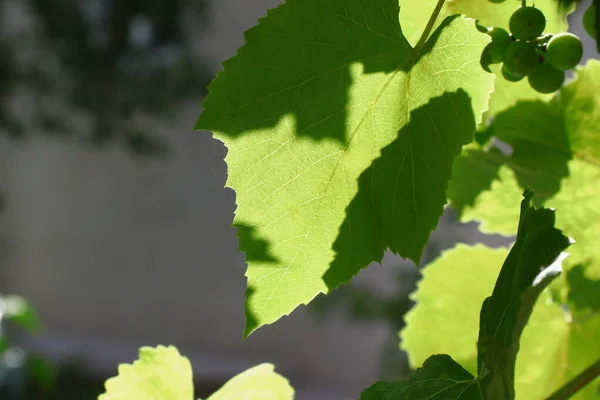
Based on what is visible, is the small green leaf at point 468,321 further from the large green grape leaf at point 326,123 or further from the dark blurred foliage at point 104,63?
the dark blurred foliage at point 104,63

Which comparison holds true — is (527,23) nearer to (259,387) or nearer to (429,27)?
(429,27)

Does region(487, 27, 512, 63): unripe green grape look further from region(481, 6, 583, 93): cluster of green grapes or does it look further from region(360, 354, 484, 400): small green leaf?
region(360, 354, 484, 400): small green leaf

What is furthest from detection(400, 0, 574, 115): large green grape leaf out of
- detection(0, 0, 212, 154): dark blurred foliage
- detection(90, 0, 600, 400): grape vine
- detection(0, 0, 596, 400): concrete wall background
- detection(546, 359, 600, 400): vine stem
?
detection(0, 0, 596, 400): concrete wall background

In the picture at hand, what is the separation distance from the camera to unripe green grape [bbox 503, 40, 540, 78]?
270 mm

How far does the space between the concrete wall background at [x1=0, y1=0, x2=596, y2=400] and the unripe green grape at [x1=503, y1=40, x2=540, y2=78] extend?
464 cm

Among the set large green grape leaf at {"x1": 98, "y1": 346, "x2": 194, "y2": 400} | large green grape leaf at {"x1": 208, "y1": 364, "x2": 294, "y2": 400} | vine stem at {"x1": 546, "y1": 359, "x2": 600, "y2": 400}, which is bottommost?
vine stem at {"x1": 546, "y1": 359, "x2": 600, "y2": 400}

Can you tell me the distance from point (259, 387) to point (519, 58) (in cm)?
15

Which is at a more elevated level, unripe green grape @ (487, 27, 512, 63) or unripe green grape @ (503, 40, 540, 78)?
unripe green grape @ (487, 27, 512, 63)

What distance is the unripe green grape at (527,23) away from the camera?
267mm

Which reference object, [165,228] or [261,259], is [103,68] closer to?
[165,228]

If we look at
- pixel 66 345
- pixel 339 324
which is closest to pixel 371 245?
pixel 339 324

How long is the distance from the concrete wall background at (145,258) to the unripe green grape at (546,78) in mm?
4620

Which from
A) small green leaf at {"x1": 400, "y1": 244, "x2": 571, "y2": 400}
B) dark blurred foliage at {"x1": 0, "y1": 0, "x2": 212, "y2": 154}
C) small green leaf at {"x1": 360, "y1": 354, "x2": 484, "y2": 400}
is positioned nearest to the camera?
small green leaf at {"x1": 360, "y1": 354, "x2": 484, "y2": 400}

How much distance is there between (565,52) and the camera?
277mm
